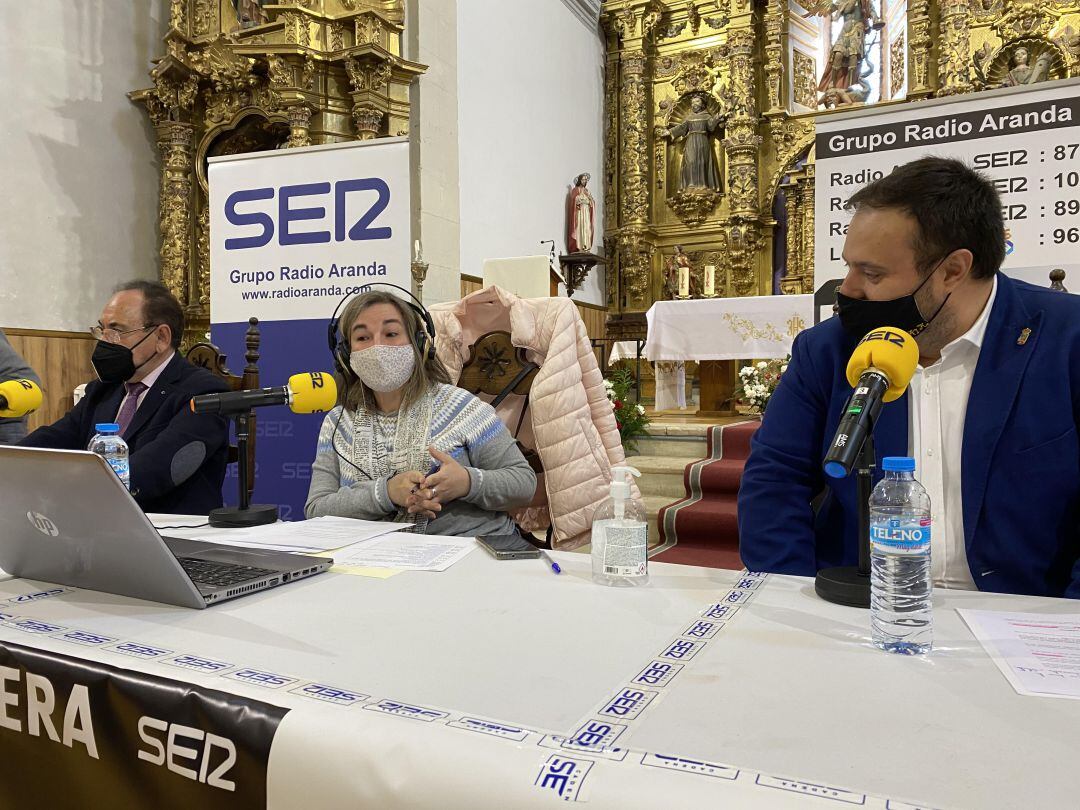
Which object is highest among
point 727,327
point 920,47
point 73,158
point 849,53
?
point 849,53

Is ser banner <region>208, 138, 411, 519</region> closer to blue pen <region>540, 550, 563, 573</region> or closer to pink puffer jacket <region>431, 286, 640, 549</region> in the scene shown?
pink puffer jacket <region>431, 286, 640, 549</region>

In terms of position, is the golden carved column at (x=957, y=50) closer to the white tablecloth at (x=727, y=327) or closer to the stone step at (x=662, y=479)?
the white tablecloth at (x=727, y=327)

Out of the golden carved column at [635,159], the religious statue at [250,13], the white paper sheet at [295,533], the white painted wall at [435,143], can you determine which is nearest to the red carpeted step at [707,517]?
the white paper sheet at [295,533]

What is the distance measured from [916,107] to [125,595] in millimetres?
3053

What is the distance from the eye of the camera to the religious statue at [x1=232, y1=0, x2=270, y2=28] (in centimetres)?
698

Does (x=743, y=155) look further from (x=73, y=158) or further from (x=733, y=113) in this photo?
(x=73, y=158)

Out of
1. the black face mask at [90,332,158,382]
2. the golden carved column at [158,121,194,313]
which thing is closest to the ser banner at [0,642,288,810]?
the black face mask at [90,332,158,382]

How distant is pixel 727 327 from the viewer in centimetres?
665

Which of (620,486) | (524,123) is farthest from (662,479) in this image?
(524,123)

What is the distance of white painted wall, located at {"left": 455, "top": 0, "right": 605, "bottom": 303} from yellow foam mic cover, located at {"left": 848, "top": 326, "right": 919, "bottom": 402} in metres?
6.27

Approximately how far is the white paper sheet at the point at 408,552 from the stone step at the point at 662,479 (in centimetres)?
351

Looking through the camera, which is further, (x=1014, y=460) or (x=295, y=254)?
(x=295, y=254)

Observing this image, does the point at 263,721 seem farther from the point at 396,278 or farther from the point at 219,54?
the point at 219,54

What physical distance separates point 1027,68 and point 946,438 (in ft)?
28.7
